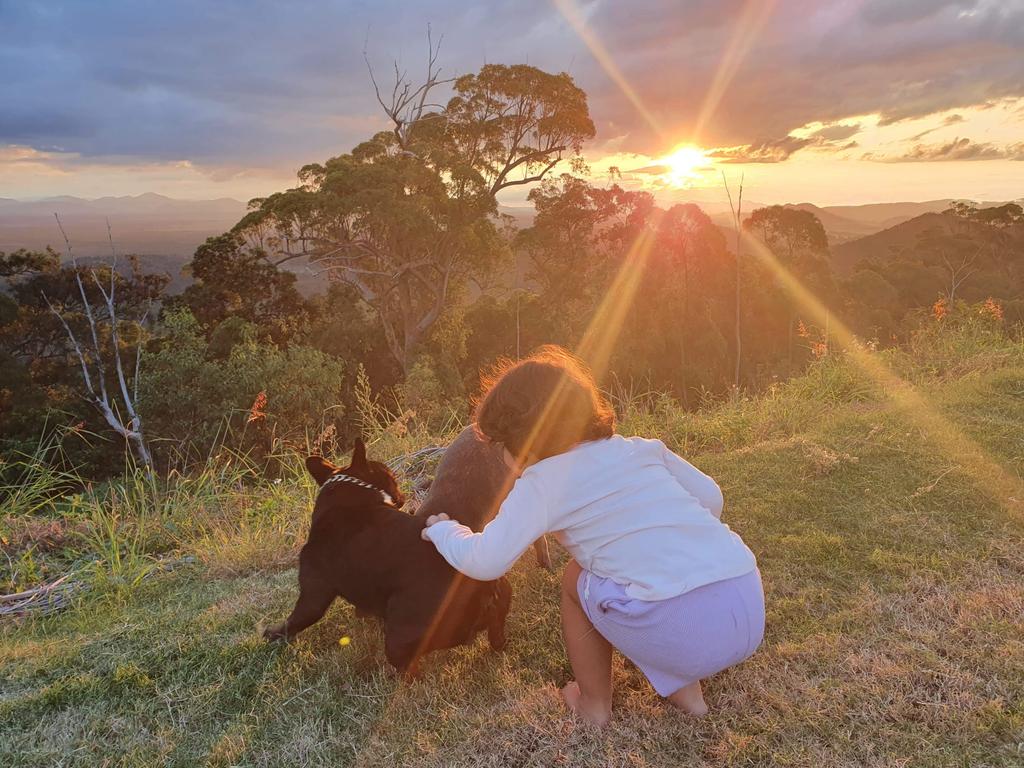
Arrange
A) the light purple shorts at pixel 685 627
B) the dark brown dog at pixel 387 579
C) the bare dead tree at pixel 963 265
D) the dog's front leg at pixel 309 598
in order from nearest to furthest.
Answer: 1. the light purple shorts at pixel 685 627
2. the dark brown dog at pixel 387 579
3. the dog's front leg at pixel 309 598
4. the bare dead tree at pixel 963 265

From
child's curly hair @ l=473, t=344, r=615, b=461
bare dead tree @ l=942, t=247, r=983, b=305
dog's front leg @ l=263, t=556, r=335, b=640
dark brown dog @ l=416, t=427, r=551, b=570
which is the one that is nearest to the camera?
child's curly hair @ l=473, t=344, r=615, b=461

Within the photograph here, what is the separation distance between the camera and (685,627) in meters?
1.78

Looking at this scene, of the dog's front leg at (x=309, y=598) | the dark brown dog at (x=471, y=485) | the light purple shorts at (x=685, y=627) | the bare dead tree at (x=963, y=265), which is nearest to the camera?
the light purple shorts at (x=685, y=627)

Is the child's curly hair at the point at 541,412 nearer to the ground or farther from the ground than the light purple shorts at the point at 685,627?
farther from the ground

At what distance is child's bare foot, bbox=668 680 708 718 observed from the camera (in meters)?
1.96

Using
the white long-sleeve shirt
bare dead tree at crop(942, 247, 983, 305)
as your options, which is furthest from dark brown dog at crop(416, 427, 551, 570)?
bare dead tree at crop(942, 247, 983, 305)

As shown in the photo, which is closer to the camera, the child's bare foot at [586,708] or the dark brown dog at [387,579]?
the child's bare foot at [586,708]

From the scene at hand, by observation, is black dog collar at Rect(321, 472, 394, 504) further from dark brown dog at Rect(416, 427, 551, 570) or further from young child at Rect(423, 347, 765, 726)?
young child at Rect(423, 347, 765, 726)

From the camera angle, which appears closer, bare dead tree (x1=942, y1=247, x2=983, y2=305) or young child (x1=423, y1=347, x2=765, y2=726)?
young child (x1=423, y1=347, x2=765, y2=726)

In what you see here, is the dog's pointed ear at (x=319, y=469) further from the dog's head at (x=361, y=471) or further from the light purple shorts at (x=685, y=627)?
the light purple shorts at (x=685, y=627)

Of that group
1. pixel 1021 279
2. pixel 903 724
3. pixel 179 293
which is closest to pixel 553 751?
pixel 903 724

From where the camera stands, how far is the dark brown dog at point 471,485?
2449 millimetres

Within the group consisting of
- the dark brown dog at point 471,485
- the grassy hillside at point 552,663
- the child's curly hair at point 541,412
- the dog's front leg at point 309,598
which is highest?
the child's curly hair at point 541,412

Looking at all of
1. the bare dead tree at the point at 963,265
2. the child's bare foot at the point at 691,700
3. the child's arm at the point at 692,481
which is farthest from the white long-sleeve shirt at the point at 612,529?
the bare dead tree at the point at 963,265
